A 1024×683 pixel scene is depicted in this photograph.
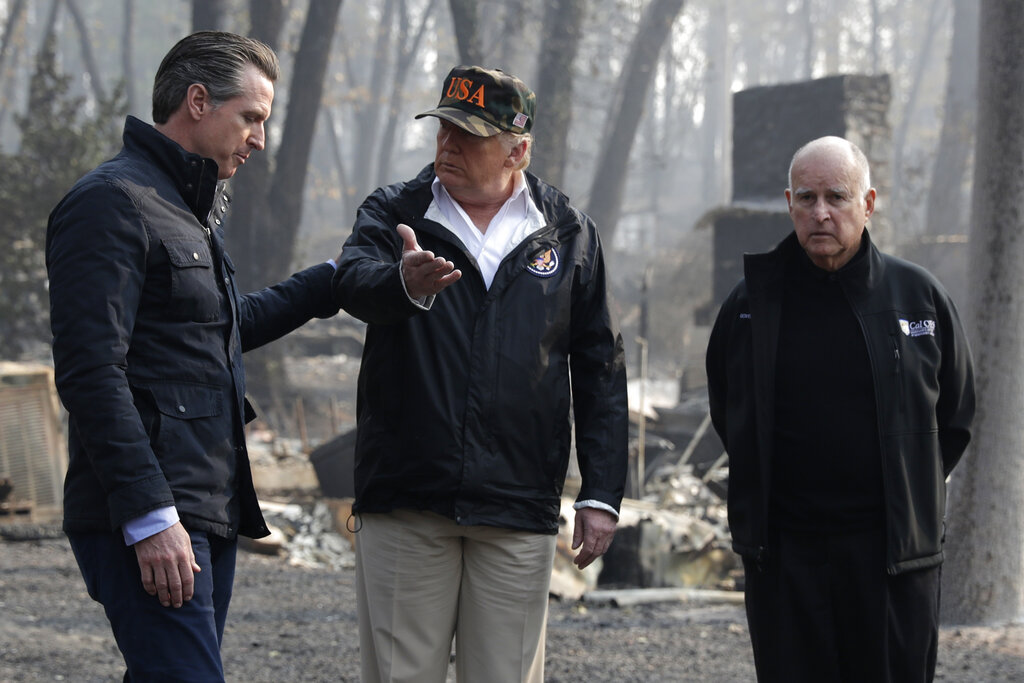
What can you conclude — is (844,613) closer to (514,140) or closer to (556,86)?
(514,140)

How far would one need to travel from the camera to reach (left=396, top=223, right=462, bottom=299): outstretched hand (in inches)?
108

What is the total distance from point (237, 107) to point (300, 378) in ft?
59.4

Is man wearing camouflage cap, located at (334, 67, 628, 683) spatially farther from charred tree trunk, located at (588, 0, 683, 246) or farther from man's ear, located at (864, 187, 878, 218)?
charred tree trunk, located at (588, 0, 683, 246)

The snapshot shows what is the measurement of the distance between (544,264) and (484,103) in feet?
1.54

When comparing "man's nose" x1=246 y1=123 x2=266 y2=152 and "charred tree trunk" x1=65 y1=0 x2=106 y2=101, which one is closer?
"man's nose" x1=246 y1=123 x2=266 y2=152

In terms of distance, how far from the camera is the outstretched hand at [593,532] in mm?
3172

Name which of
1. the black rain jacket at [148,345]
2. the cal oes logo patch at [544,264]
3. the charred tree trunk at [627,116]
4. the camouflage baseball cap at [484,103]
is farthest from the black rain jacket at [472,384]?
the charred tree trunk at [627,116]

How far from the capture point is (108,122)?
15.2m

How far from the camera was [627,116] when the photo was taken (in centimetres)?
2009

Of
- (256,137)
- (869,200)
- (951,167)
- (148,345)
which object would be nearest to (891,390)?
(869,200)

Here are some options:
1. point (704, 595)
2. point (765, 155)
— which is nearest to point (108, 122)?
point (765, 155)

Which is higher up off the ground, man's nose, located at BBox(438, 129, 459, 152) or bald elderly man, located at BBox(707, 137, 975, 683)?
man's nose, located at BBox(438, 129, 459, 152)

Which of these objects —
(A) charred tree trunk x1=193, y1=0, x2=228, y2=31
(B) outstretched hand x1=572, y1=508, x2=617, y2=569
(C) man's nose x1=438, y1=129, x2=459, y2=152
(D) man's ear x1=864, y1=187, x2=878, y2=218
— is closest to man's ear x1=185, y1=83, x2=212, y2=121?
(C) man's nose x1=438, y1=129, x2=459, y2=152

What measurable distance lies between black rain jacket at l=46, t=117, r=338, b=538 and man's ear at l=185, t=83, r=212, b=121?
0.09 m
